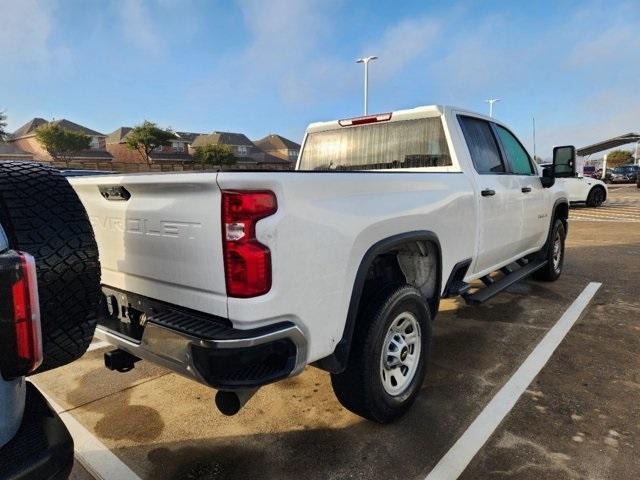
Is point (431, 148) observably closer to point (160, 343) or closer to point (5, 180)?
point (160, 343)

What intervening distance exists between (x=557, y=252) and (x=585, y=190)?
12390 millimetres

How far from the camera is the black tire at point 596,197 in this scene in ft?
54.7

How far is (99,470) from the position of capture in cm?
243

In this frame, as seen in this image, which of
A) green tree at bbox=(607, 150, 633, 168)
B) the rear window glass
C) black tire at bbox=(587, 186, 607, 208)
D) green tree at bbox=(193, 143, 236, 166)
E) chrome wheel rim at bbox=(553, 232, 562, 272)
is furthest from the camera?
green tree at bbox=(607, 150, 633, 168)

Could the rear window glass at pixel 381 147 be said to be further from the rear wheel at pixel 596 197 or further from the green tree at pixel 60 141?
the green tree at pixel 60 141

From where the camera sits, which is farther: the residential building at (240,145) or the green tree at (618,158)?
the residential building at (240,145)

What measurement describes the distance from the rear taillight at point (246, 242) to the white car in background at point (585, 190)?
17109 mm

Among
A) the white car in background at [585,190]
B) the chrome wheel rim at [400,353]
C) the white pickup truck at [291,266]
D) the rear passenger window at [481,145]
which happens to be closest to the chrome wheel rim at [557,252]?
the rear passenger window at [481,145]

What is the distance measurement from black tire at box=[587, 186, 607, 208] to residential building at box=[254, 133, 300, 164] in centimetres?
6062

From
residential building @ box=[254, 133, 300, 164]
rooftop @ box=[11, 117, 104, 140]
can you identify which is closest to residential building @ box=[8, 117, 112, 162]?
rooftop @ box=[11, 117, 104, 140]

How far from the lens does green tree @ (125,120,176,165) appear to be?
57434 mm

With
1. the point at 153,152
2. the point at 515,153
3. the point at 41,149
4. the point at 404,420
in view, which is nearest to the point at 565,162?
the point at 515,153

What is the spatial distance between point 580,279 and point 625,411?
146 inches

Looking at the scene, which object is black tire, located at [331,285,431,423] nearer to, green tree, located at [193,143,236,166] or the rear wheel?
the rear wheel
